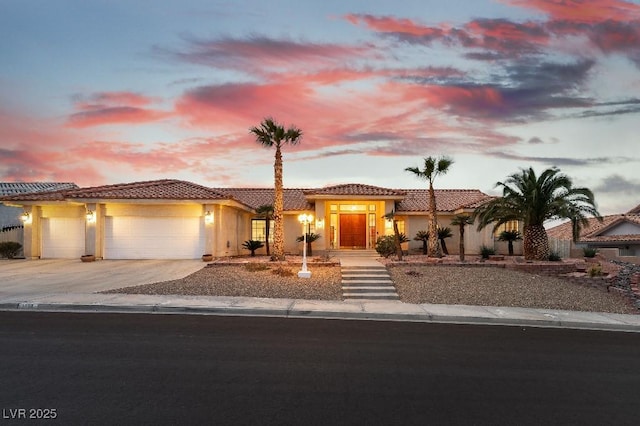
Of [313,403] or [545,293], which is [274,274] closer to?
[545,293]

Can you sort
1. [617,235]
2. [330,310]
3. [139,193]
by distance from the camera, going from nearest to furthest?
[330,310] < [139,193] < [617,235]

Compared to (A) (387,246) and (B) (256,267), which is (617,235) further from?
(B) (256,267)

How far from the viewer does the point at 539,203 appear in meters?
20.1

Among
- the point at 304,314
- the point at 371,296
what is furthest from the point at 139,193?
the point at 304,314

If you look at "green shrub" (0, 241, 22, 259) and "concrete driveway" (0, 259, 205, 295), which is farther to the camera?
"green shrub" (0, 241, 22, 259)

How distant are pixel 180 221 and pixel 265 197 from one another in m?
8.70

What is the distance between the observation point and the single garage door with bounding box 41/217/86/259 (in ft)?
78.9

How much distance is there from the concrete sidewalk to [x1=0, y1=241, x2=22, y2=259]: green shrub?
45.5 ft

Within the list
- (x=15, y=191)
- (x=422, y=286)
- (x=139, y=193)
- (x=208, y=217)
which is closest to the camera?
(x=422, y=286)

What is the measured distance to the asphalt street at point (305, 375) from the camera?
491 cm

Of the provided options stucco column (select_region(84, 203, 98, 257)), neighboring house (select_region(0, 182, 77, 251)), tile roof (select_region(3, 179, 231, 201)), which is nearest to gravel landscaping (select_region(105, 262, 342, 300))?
tile roof (select_region(3, 179, 231, 201))

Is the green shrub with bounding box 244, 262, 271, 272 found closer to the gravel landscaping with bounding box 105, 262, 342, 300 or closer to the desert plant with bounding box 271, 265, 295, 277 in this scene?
the gravel landscaping with bounding box 105, 262, 342, 300

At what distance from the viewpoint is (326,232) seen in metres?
26.1

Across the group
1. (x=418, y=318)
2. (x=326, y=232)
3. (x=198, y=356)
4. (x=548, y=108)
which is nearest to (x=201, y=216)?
(x=326, y=232)
